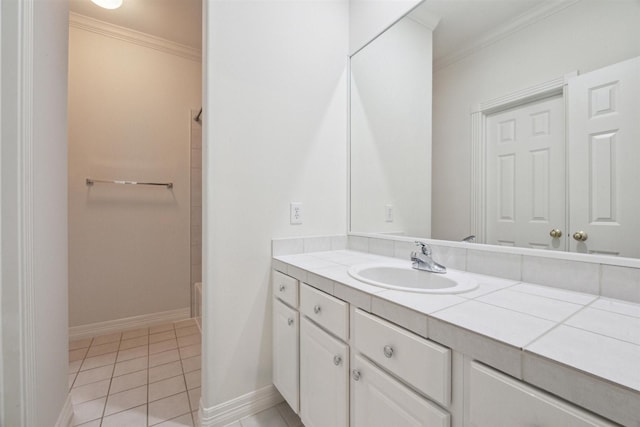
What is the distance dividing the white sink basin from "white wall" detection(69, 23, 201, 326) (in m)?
2.10

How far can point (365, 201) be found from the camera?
1687mm

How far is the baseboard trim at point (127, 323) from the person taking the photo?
2168 mm

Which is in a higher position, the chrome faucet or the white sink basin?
the chrome faucet

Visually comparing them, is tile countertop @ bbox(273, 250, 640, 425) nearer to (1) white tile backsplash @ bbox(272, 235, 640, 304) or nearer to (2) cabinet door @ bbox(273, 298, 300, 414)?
(1) white tile backsplash @ bbox(272, 235, 640, 304)

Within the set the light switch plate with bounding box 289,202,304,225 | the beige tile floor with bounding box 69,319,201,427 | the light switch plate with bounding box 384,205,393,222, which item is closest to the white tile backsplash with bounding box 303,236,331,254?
the light switch plate with bounding box 289,202,304,225

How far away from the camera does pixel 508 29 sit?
3.47 feet

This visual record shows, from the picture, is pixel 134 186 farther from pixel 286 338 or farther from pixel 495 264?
pixel 495 264

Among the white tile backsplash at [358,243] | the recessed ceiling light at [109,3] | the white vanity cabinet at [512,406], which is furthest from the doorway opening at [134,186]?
the white vanity cabinet at [512,406]

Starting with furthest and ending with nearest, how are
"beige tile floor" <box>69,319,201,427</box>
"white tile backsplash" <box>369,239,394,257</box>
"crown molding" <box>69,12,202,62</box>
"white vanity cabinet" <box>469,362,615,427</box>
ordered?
"crown molding" <box>69,12,202,62</box>, "white tile backsplash" <box>369,239,394,257</box>, "beige tile floor" <box>69,319,201,427</box>, "white vanity cabinet" <box>469,362,615,427</box>

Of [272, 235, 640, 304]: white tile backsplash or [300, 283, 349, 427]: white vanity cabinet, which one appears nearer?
[272, 235, 640, 304]: white tile backsplash

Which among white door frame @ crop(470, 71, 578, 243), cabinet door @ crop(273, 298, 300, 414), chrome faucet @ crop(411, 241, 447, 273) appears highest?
white door frame @ crop(470, 71, 578, 243)

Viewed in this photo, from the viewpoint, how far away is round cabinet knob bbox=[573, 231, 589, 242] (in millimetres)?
869

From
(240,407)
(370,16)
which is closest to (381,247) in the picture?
(240,407)

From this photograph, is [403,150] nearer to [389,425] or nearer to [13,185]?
[389,425]
